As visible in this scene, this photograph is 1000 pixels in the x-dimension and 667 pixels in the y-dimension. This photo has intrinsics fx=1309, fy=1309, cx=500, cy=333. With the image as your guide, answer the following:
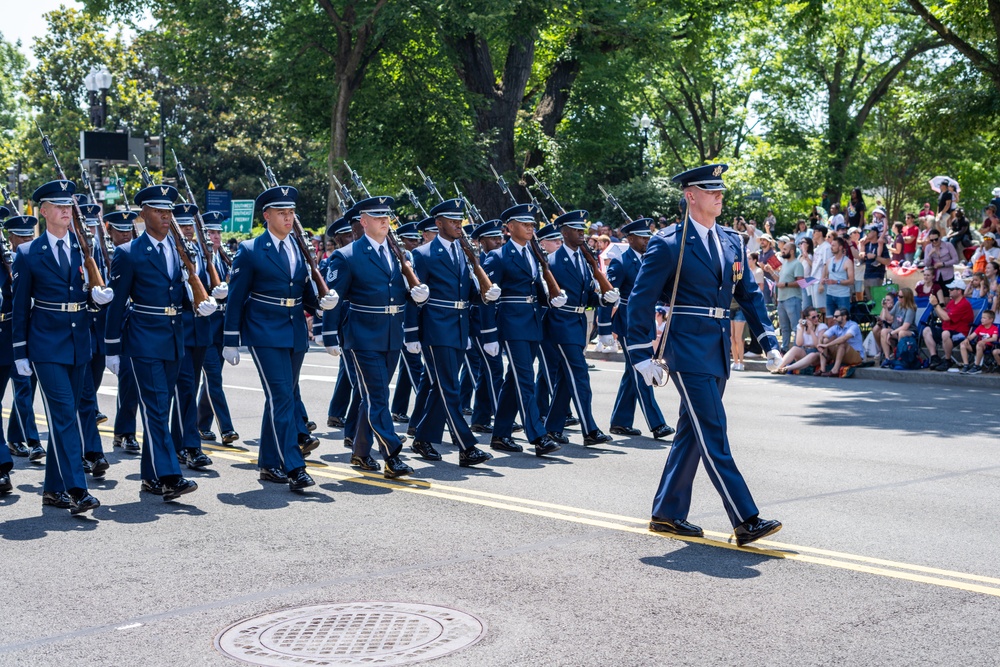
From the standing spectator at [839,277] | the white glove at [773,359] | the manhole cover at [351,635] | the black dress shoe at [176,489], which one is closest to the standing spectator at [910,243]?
the standing spectator at [839,277]

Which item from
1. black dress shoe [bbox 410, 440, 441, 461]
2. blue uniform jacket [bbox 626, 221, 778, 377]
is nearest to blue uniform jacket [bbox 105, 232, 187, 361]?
black dress shoe [bbox 410, 440, 441, 461]

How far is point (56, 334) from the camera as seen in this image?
28.3 ft

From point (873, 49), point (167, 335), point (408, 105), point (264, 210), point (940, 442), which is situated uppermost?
point (873, 49)

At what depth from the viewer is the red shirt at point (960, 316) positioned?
17891mm

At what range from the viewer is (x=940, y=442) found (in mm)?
11461

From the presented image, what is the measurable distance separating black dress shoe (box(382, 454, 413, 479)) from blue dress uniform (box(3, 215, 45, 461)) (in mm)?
3183

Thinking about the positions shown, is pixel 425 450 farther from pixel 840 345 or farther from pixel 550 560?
pixel 840 345

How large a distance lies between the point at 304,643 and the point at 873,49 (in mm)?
42622

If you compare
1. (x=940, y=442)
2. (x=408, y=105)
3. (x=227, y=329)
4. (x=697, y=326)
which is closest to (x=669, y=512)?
(x=697, y=326)

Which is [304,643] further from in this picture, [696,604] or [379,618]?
[696,604]

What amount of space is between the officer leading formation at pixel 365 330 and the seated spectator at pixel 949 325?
7.37 m

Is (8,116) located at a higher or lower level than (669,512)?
higher

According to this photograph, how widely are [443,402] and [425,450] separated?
50 cm

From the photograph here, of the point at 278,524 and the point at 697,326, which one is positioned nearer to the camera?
the point at 697,326
